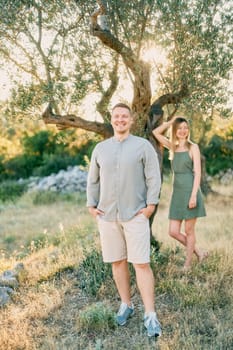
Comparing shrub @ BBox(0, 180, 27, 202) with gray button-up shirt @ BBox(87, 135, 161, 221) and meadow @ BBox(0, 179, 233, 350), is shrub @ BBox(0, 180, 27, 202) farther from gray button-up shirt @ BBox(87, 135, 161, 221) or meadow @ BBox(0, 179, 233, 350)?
gray button-up shirt @ BBox(87, 135, 161, 221)

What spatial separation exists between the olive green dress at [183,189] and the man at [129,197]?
1.82 metres

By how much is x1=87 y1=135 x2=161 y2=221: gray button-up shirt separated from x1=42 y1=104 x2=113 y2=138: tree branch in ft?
7.31

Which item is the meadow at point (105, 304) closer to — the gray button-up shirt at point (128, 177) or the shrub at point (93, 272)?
the shrub at point (93, 272)

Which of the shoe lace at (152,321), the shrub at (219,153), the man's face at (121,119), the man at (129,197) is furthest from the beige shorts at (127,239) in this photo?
the shrub at (219,153)

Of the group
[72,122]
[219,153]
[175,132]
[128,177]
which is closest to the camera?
[128,177]

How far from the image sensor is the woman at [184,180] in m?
7.71

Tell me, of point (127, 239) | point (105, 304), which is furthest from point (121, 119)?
point (105, 304)

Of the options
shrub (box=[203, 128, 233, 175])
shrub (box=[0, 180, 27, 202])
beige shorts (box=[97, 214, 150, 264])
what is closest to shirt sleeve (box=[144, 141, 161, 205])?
beige shorts (box=[97, 214, 150, 264])

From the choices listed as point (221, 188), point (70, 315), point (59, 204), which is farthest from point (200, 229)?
point (59, 204)

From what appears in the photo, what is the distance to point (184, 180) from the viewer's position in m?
7.87

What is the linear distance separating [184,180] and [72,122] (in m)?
2.02

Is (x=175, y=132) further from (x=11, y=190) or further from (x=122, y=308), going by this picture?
(x=11, y=190)

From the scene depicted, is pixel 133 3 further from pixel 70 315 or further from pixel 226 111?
pixel 70 315

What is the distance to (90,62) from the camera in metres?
8.22
